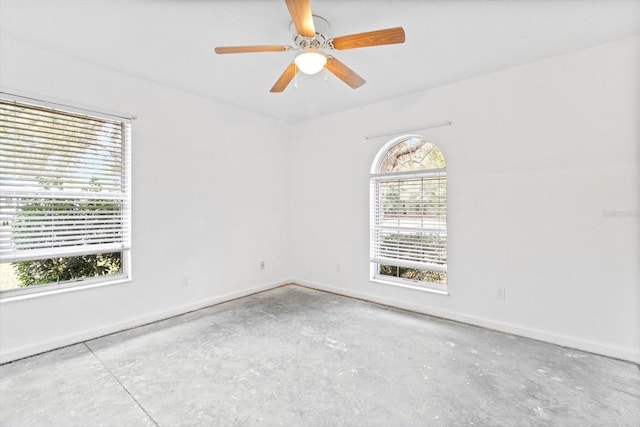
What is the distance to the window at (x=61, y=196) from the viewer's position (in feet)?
8.18

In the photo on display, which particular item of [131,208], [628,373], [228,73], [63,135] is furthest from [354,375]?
[63,135]

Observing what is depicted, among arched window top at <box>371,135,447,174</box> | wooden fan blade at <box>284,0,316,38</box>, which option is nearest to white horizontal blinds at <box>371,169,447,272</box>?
arched window top at <box>371,135,447,174</box>

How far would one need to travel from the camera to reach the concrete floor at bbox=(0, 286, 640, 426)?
180cm

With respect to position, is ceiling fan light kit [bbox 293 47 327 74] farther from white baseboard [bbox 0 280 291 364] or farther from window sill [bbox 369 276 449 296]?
white baseboard [bbox 0 280 291 364]

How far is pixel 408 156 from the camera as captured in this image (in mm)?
3799

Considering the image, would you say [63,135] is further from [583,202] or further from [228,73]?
[583,202]

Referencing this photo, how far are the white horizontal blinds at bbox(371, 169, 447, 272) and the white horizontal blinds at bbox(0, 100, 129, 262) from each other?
286cm

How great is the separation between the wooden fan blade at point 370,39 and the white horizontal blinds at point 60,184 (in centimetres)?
237

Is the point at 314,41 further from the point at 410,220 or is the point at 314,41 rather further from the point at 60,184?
the point at 60,184

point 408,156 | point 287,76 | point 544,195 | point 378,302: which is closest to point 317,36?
point 287,76

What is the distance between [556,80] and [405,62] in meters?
1.32

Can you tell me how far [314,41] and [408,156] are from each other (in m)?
2.05

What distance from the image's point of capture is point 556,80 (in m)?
2.73

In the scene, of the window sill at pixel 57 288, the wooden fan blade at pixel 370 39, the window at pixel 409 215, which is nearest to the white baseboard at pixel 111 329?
the window sill at pixel 57 288
